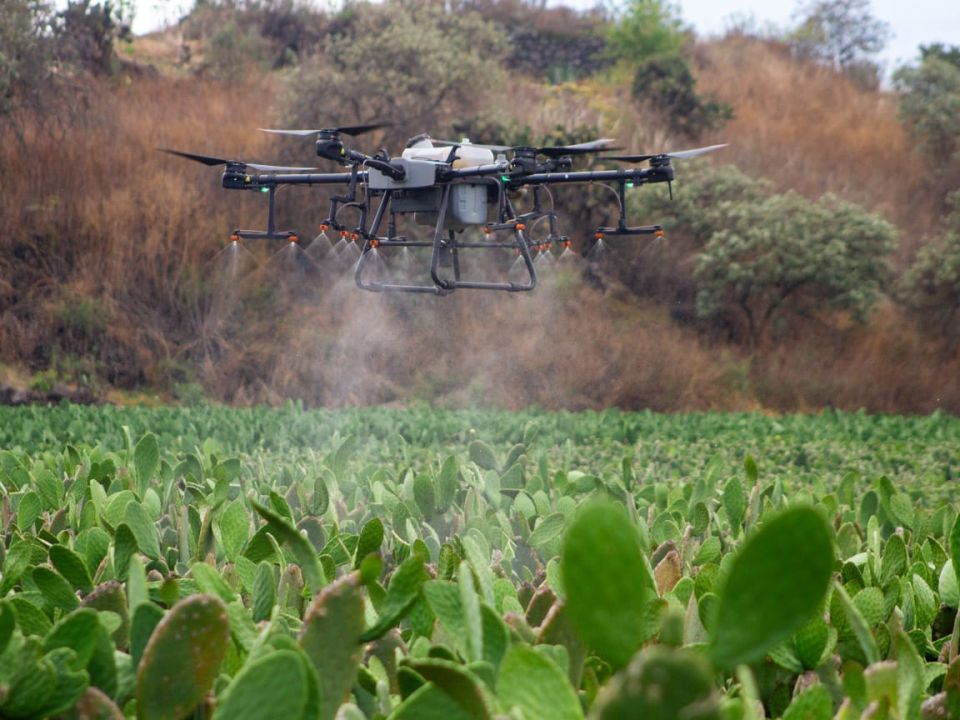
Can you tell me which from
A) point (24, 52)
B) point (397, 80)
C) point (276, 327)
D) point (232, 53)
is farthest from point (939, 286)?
point (232, 53)

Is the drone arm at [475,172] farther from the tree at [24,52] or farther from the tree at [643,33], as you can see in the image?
the tree at [643,33]

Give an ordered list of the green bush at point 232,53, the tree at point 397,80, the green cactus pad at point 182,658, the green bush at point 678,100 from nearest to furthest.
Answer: the green cactus pad at point 182,658 → the tree at point 397,80 → the green bush at point 678,100 → the green bush at point 232,53

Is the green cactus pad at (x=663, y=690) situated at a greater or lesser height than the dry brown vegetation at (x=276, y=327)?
greater

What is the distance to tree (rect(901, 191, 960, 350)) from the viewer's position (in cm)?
1719

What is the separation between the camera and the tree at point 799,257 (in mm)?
16562

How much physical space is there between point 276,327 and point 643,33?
15.5m

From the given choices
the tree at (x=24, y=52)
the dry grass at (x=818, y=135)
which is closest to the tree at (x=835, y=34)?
the dry grass at (x=818, y=135)

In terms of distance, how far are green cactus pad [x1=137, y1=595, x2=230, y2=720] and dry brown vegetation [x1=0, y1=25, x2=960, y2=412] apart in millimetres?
14620

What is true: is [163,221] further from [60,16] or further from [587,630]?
[587,630]

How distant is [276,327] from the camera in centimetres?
1678

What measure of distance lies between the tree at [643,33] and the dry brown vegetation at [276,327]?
11001 millimetres

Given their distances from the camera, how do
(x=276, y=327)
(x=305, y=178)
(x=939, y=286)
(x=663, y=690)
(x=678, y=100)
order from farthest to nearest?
1. (x=678, y=100)
2. (x=939, y=286)
3. (x=276, y=327)
4. (x=305, y=178)
5. (x=663, y=690)

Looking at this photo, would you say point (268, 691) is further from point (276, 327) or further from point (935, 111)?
point (935, 111)

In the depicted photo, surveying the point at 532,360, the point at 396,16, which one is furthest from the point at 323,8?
the point at 532,360
